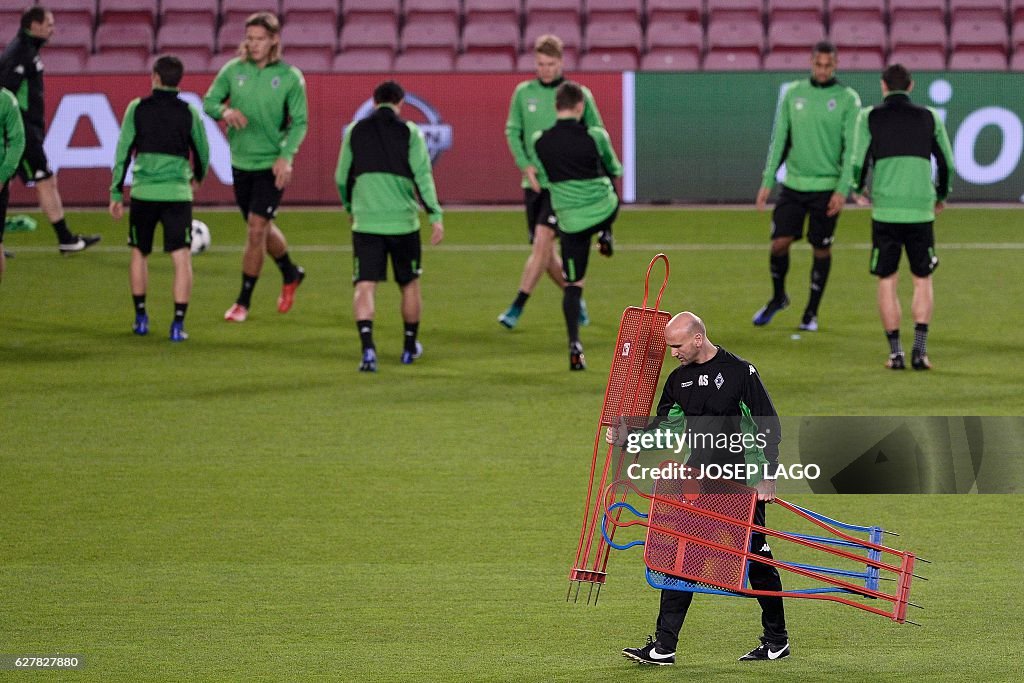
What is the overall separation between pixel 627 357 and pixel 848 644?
1436 millimetres

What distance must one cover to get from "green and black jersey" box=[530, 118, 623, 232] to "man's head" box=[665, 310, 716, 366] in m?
5.86

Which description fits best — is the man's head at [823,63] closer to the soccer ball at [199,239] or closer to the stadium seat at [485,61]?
the soccer ball at [199,239]

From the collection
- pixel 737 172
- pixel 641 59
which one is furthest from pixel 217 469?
pixel 641 59

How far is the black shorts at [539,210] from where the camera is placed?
1289cm

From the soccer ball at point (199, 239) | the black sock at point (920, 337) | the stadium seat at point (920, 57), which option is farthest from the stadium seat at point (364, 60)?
the black sock at point (920, 337)

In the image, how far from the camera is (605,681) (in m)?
5.81

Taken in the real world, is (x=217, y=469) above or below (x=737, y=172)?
below

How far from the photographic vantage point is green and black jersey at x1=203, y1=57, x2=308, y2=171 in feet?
43.9

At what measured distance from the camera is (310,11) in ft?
76.9

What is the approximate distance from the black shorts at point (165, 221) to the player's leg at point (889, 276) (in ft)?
17.2

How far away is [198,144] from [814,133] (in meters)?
4.89

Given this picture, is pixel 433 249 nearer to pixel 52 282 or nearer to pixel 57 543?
pixel 52 282

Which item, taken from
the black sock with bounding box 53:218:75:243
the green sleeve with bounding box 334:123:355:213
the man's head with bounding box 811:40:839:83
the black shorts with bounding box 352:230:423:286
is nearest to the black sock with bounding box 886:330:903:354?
the man's head with bounding box 811:40:839:83

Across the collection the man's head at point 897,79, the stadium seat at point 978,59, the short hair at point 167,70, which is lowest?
the man's head at point 897,79
